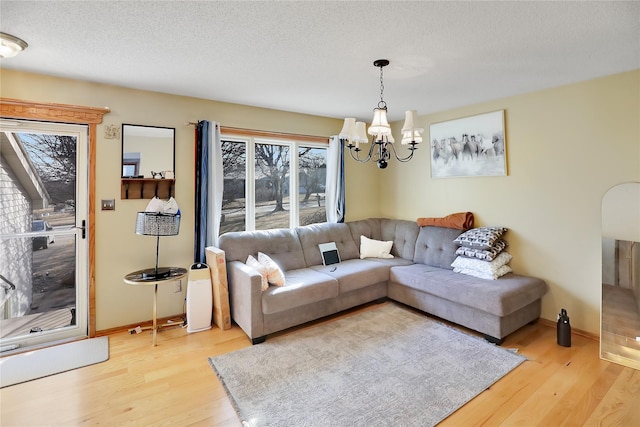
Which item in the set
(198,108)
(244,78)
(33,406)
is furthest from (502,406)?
(198,108)

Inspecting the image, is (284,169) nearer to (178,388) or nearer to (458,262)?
(458,262)

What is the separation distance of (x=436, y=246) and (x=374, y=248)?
2.63 ft

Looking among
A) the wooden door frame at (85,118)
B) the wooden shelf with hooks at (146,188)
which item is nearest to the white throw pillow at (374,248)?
the wooden shelf with hooks at (146,188)

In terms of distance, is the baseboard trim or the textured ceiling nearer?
the textured ceiling

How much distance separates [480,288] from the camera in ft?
9.32

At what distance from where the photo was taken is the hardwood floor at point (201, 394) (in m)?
1.89

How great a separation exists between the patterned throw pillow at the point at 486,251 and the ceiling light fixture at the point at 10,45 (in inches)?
162

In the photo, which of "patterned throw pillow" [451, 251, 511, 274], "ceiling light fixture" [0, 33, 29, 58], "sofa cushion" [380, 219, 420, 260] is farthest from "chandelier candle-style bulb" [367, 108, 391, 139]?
"ceiling light fixture" [0, 33, 29, 58]

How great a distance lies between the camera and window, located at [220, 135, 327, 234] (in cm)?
379

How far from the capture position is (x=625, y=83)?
8.75 feet

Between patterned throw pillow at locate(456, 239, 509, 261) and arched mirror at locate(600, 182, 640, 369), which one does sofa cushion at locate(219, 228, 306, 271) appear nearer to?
patterned throw pillow at locate(456, 239, 509, 261)

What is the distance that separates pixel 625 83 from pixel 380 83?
2072 millimetres

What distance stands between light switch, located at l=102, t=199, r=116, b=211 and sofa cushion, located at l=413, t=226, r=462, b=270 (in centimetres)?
346

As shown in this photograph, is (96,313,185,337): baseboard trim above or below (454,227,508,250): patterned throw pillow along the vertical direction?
below
